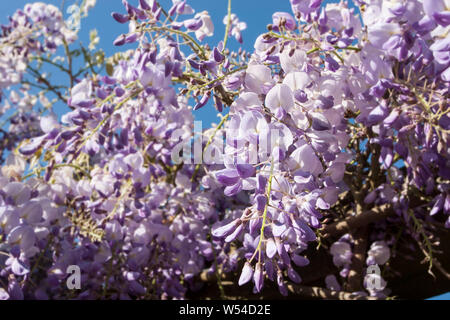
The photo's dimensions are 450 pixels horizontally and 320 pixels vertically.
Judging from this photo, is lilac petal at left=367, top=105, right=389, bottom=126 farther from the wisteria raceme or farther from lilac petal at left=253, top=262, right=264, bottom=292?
lilac petal at left=253, top=262, right=264, bottom=292

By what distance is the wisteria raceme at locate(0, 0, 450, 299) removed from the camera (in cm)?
96

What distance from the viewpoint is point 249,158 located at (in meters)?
0.95

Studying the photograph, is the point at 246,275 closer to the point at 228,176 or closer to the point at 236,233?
the point at 236,233

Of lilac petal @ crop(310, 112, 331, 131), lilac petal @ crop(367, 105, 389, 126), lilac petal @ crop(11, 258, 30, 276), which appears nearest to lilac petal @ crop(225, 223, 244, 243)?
lilac petal @ crop(310, 112, 331, 131)

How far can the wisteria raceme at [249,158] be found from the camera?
96cm

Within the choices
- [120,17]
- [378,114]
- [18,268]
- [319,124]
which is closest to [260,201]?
[319,124]

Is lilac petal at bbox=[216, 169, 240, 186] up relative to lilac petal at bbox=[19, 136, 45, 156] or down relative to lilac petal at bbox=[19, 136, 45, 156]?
down

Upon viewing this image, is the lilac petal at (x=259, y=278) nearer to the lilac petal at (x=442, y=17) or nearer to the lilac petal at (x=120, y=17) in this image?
the lilac petal at (x=442, y=17)

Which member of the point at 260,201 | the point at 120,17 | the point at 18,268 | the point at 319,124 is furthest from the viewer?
the point at 18,268

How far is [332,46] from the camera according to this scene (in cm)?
111

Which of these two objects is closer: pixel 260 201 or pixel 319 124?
pixel 260 201

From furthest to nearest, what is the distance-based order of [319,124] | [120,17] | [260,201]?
[120,17] → [319,124] → [260,201]
